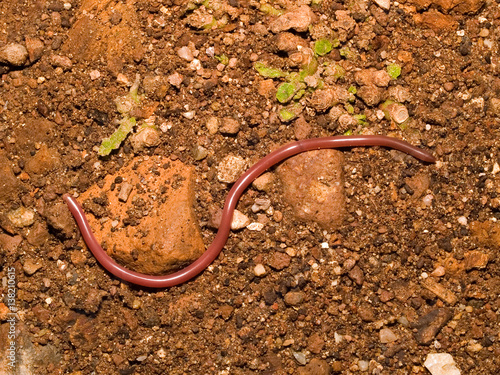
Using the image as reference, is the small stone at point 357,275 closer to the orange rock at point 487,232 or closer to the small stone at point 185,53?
the orange rock at point 487,232

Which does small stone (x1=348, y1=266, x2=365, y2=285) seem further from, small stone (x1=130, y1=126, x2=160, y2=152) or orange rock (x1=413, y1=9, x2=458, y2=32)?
orange rock (x1=413, y1=9, x2=458, y2=32)

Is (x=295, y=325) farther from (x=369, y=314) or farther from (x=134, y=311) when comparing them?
(x=134, y=311)

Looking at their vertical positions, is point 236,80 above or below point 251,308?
above

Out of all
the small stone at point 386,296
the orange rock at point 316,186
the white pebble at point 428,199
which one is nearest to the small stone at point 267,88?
the orange rock at point 316,186

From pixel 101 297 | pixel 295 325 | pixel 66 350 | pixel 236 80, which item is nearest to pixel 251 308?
pixel 295 325

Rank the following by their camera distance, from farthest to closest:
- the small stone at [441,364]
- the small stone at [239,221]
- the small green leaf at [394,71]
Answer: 1. the small green leaf at [394,71]
2. the small stone at [239,221]
3. the small stone at [441,364]

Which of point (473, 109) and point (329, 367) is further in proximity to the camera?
point (473, 109)

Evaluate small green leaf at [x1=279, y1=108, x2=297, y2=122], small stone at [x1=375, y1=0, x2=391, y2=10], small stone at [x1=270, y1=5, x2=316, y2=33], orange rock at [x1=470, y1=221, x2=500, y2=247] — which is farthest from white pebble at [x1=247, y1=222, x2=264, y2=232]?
small stone at [x1=375, y1=0, x2=391, y2=10]

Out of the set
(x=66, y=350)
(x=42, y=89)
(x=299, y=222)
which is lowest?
(x=66, y=350)
